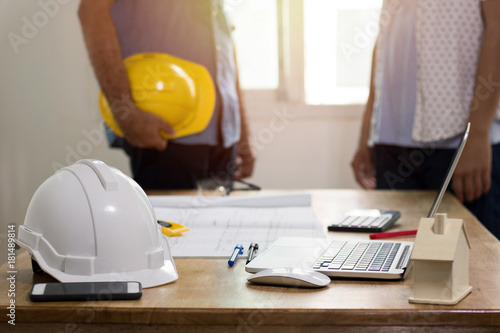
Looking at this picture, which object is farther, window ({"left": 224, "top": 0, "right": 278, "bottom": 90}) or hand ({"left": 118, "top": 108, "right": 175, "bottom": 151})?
window ({"left": 224, "top": 0, "right": 278, "bottom": 90})

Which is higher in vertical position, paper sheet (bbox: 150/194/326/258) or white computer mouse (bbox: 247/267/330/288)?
white computer mouse (bbox: 247/267/330/288)

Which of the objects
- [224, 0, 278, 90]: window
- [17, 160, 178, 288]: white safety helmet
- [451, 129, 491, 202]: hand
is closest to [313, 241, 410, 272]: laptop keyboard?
[17, 160, 178, 288]: white safety helmet

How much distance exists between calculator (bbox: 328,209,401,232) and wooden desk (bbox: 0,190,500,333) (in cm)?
33

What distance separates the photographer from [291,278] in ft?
2.70

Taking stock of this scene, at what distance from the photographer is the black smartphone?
786mm

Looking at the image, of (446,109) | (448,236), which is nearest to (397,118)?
(446,109)

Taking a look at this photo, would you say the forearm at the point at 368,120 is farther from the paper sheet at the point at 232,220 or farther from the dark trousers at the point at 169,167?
the paper sheet at the point at 232,220

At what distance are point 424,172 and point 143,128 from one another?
830 mm

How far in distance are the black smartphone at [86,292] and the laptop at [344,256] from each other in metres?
0.19

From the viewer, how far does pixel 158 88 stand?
1.68m

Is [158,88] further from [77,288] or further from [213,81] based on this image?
[77,288]

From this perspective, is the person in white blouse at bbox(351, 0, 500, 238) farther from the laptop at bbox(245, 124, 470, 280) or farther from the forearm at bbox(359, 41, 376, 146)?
the laptop at bbox(245, 124, 470, 280)

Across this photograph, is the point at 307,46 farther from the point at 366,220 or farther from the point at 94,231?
the point at 94,231

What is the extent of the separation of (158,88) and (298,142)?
1450 millimetres
